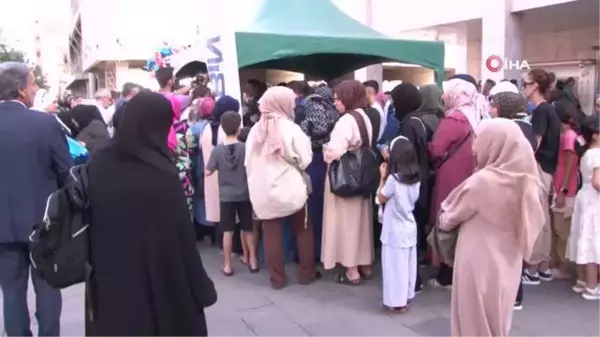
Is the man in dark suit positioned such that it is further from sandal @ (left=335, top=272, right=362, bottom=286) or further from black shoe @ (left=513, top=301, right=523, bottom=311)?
black shoe @ (left=513, top=301, right=523, bottom=311)

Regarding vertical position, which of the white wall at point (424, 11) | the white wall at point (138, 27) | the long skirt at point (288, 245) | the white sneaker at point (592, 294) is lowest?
the white sneaker at point (592, 294)

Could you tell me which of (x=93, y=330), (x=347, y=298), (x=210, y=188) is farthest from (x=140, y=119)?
(x=210, y=188)

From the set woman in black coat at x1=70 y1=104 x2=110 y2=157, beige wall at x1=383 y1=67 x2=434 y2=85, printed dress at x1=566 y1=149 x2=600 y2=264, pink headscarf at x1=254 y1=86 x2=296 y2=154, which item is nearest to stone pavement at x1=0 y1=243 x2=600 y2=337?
printed dress at x1=566 y1=149 x2=600 y2=264

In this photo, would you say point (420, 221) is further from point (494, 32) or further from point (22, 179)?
point (494, 32)

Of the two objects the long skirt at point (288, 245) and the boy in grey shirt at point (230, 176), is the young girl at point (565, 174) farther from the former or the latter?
the boy in grey shirt at point (230, 176)

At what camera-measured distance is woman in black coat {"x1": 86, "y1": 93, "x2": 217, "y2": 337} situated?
8.09ft

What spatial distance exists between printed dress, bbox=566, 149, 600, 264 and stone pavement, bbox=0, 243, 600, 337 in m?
0.41

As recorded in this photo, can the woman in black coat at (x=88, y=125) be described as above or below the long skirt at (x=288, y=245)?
above

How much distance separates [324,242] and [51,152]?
2.59 m

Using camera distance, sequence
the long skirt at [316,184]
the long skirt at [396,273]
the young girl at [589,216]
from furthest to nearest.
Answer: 1. the long skirt at [316,184]
2. the young girl at [589,216]
3. the long skirt at [396,273]

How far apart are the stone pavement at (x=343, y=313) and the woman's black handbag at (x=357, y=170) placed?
0.92 metres

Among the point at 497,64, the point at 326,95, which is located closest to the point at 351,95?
the point at 326,95

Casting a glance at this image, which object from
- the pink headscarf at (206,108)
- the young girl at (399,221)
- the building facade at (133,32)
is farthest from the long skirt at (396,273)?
the building facade at (133,32)

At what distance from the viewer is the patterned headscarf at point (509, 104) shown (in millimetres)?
4426
